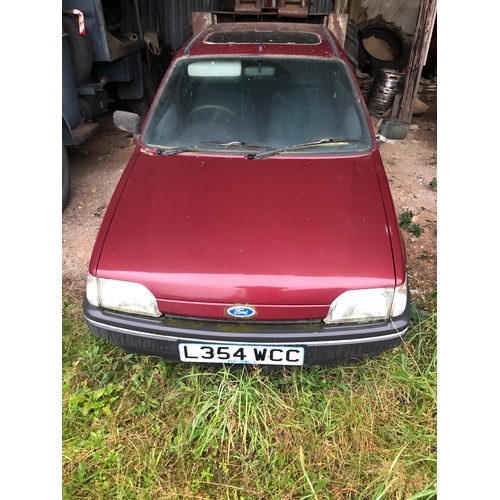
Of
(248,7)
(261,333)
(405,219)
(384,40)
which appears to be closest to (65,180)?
(261,333)

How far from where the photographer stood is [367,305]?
5.83 feet

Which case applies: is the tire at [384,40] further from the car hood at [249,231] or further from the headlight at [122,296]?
the headlight at [122,296]

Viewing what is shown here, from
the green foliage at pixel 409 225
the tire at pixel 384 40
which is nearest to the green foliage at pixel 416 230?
the green foliage at pixel 409 225

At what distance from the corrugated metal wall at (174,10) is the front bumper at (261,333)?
23.8 feet

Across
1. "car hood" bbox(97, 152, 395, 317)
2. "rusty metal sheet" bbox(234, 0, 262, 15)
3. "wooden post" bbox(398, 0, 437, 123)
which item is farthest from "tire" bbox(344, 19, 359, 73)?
"car hood" bbox(97, 152, 395, 317)

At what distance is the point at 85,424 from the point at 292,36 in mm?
2814

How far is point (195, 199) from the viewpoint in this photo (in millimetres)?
2078

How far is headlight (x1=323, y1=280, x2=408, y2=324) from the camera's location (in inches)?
69.0

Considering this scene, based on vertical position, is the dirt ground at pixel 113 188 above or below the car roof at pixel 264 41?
below

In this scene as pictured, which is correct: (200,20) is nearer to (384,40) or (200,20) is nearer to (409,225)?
(409,225)

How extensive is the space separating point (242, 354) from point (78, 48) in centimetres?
382

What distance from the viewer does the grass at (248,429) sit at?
180 cm

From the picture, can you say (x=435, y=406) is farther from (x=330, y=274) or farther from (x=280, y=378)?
(x=330, y=274)

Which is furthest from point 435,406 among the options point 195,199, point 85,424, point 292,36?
point 292,36
